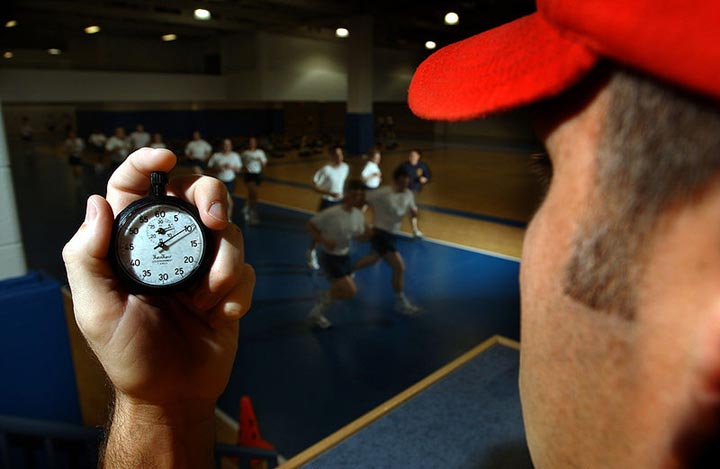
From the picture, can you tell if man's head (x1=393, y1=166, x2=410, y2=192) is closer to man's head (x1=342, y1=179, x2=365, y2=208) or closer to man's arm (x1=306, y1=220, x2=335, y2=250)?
man's head (x1=342, y1=179, x2=365, y2=208)

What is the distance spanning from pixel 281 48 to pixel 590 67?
21.5 meters

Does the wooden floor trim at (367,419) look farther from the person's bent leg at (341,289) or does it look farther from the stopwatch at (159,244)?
the person's bent leg at (341,289)

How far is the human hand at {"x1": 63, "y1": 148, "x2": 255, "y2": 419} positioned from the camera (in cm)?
113

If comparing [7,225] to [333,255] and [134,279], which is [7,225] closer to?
[134,279]

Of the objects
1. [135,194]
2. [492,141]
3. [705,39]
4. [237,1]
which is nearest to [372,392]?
[135,194]

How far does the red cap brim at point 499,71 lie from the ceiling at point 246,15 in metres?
12.5

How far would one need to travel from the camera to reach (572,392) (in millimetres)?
596

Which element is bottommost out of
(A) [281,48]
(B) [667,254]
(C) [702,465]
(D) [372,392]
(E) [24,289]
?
(D) [372,392]

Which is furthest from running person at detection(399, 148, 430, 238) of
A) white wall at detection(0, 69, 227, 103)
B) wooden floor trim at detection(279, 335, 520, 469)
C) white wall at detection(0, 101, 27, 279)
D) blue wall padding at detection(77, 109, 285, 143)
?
blue wall padding at detection(77, 109, 285, 143)

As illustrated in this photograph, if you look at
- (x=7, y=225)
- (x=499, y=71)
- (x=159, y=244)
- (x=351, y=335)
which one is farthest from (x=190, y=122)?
(x=499, y=71)

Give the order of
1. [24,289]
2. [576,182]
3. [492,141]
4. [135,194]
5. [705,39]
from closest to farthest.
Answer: [705,39] → [576,182] → [135,194] → [24,289] → [492,141]

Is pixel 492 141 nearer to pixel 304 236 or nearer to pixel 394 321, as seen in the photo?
pixel 304 236

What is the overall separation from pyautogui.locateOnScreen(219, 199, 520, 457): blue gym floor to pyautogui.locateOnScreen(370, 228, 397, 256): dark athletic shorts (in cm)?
57

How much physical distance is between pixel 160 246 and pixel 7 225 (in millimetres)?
2578
